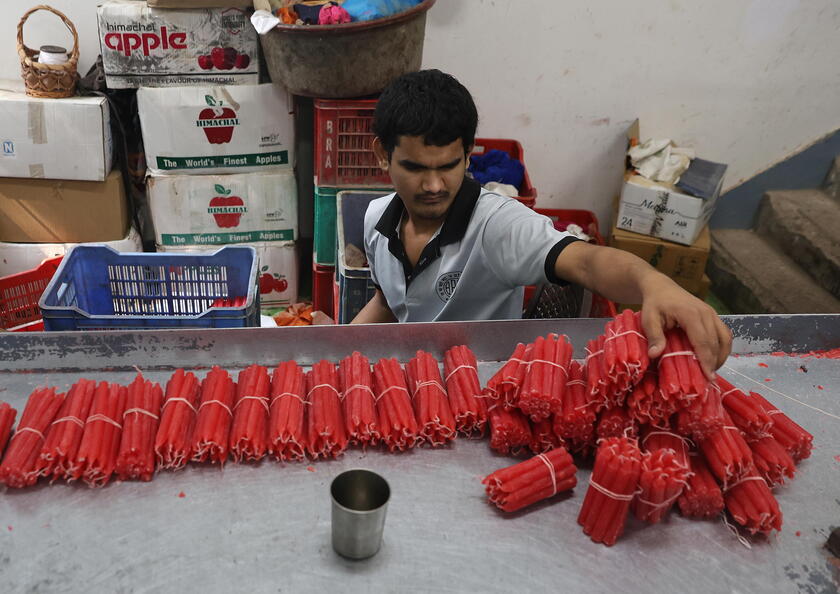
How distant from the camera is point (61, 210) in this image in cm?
358

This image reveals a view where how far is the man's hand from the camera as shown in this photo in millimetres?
1424

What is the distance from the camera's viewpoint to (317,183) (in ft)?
11.8

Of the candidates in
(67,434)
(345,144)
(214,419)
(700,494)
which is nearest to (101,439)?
(67,434)

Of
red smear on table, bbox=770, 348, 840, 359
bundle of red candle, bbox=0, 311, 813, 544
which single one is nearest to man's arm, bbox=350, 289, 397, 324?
bundle of red candle, bbox=0, 311, 813, 544

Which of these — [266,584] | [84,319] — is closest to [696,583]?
[266,584]

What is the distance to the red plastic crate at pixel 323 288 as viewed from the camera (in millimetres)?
3912

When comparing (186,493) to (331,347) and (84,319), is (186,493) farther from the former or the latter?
(84,319)

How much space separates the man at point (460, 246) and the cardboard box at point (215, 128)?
5.01 ft

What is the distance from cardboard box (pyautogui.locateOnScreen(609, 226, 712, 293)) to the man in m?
2.08

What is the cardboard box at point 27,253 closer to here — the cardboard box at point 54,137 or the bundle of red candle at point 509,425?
the cardboard box at point 54,137

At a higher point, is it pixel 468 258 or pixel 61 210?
pixel 468 258

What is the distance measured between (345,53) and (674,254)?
2.39 metres

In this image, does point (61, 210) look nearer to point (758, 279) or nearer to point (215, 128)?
point (215, 128)

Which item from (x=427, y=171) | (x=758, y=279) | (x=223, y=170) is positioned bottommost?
(x=758, y=279)
